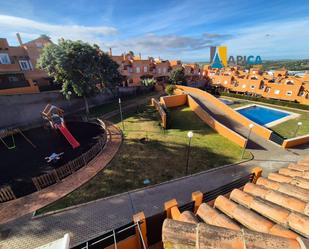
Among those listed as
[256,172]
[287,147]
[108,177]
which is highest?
[256,172]

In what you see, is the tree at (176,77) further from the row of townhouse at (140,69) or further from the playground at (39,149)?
A: the playground at (39,149)

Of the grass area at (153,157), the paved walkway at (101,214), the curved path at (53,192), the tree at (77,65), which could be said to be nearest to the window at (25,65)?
the tree at (77,65)

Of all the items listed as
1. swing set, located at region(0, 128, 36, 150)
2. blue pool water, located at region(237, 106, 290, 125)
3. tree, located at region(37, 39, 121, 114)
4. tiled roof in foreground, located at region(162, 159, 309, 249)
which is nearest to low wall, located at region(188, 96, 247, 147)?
blue pool water, located at region(237, 106, 290, 125)

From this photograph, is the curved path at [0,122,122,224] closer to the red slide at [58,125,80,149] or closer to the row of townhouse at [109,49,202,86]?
the red slide at [58,125,80,149]

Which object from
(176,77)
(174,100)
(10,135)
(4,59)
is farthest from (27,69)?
(176,77)

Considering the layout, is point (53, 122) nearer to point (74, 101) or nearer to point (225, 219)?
point (74, 101)

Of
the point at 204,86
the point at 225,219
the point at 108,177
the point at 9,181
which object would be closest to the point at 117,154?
the point at 108,177

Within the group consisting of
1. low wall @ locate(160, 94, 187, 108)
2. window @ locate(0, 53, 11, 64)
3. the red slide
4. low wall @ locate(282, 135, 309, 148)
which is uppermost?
window @ locate(0, 53, 11, 64)
